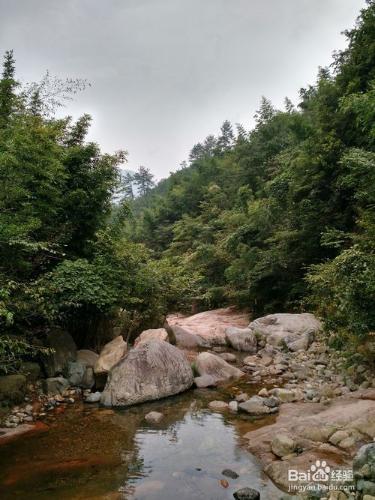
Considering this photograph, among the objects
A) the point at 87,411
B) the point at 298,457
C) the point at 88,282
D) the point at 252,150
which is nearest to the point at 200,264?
the point at 252,150

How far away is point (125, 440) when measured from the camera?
22.1 ft

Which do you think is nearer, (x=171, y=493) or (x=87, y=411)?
(x=171, y=493)

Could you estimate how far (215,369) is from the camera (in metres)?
10.4

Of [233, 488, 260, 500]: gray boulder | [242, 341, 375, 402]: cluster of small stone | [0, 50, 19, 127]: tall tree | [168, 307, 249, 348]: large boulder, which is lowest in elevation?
[242, 341, 375, 402]: cluster of small stone

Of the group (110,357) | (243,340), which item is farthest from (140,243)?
(110,357)

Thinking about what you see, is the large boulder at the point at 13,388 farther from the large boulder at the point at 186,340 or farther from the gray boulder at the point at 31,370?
the large boulder at the point at 186,340

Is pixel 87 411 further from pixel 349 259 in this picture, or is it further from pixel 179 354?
pixel 349 259

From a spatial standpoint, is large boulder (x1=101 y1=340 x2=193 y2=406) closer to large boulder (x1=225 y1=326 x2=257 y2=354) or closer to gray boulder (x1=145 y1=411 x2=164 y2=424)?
gray boulder (x1=145 y1=411 x2=164 y2=424)

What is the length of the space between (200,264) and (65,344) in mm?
17449

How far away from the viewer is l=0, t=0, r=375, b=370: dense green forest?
25.6 ft

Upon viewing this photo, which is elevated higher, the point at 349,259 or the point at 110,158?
the point at 110,158

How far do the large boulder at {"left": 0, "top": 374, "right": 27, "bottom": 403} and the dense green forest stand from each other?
314mm

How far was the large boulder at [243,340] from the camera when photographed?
1398cm

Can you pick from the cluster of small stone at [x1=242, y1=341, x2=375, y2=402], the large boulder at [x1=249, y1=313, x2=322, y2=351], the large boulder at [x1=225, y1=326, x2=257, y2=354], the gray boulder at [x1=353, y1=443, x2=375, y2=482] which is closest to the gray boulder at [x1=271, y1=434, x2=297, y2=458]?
the gray boulder at [x1=353, y1=443, x2=375, y2=482]
